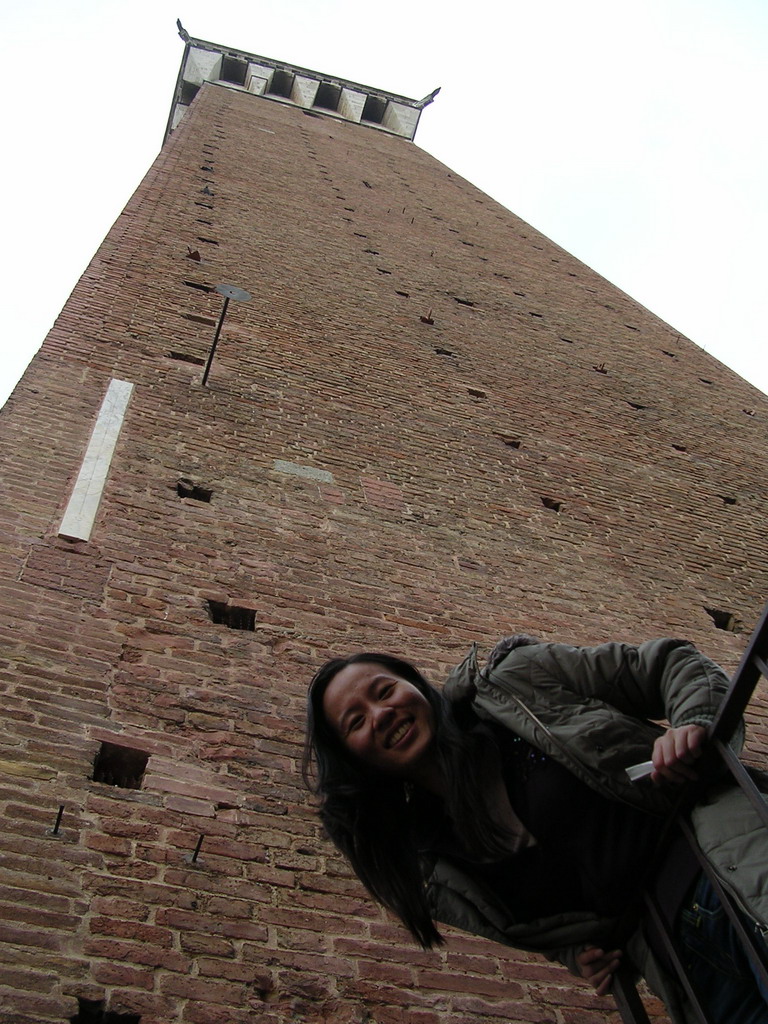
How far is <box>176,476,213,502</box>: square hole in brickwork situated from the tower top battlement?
1715 cm

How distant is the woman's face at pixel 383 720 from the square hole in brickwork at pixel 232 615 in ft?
5.86

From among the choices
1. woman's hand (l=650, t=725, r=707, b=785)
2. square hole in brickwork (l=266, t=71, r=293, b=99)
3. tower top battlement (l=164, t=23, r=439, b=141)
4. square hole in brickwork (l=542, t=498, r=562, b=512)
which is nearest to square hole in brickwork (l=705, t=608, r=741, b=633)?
square hole in brickwork (l=542, t=498, r=562, b=512)

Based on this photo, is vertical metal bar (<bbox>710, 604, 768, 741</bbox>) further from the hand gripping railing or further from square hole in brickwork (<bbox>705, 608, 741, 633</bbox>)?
square hole in brickwork (<bbox>705, 608, 741, 633</bbox>)

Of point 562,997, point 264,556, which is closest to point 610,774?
point 562,997

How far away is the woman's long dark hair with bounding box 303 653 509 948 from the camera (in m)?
1.80

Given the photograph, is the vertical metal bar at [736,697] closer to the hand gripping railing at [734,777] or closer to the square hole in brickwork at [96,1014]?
the hand gripping railing at [734,777]

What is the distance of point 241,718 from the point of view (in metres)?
3.22

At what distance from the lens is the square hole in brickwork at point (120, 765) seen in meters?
2.87

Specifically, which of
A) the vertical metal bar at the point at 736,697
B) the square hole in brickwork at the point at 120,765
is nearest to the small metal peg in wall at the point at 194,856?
the square hole in brickwork at the point at 120,765

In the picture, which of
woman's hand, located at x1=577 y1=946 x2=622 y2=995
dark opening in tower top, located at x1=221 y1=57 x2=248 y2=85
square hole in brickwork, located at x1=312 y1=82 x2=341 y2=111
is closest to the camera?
woman's hand, located at x1=577 y1=946 x2=622 y2=995

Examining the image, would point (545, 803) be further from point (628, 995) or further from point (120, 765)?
point (120, 765)

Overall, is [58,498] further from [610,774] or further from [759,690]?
[759,690]

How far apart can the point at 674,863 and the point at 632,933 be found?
0.24 metres

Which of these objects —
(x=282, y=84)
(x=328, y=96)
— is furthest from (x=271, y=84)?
(x=328, y=96)
